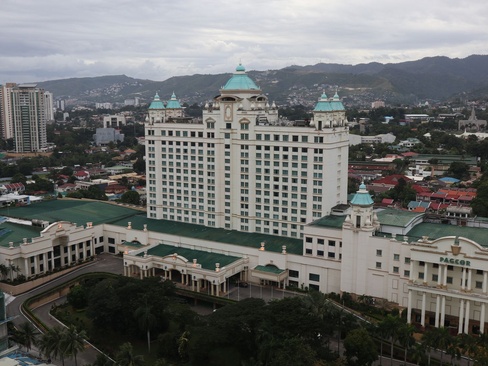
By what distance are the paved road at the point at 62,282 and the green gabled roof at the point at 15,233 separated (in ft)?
22.3

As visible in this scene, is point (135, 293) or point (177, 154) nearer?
point (135, 293)

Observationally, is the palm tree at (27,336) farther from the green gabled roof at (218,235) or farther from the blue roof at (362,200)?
the blue roof at (362,200)

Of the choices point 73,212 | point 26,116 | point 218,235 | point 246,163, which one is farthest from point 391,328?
point 26,116

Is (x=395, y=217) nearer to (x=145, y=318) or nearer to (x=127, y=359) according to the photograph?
(x=145, y=318)

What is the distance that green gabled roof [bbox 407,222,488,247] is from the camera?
56.3 metres

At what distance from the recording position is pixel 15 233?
2776 inches

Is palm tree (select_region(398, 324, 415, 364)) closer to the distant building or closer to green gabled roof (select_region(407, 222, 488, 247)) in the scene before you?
green gabled roof (select_region(407, 222, 488, 247))

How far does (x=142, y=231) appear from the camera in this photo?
245 ft

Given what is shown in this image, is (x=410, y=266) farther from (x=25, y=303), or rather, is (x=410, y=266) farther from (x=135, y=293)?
(x=25, y=303)

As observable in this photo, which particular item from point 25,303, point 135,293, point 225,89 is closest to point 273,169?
point 225,89

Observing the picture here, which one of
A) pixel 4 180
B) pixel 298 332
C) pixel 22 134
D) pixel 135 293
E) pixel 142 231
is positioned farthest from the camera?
pixel 22 134

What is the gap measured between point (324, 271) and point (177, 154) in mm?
27848

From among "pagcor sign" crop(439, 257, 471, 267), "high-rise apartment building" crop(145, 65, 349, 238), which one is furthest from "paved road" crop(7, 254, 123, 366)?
"pagcor sign" crop(439, 257, 471, 267)

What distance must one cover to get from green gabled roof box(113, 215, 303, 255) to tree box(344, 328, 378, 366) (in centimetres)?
1965
